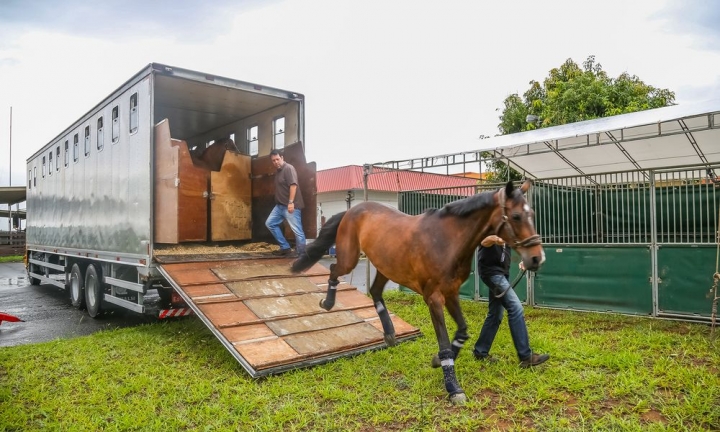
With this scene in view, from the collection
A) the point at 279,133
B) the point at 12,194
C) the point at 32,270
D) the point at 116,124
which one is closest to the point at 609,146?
the point at 279,133

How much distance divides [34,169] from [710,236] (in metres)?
15.5

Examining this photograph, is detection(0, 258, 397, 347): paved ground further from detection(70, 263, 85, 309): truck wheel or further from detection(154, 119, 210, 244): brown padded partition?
detection(154, 119, 210, 244): brown padded partition

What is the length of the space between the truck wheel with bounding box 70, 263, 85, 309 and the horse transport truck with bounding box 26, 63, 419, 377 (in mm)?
32

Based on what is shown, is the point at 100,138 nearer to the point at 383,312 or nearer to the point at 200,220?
the point at 200,220

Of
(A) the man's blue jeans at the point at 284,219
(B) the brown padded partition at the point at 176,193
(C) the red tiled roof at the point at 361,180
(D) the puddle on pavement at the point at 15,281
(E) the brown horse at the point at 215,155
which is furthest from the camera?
(C) the red tiled roof at the point at 361,180

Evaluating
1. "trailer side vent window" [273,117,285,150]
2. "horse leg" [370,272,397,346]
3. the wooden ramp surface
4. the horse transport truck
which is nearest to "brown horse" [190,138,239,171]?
the horse transport truck

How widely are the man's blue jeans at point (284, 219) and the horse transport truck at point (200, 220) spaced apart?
32 cm

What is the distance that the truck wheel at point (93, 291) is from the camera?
8234mm

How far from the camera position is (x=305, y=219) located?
7.71m

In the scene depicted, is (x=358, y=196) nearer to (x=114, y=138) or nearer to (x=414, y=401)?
(x=114, y=138)

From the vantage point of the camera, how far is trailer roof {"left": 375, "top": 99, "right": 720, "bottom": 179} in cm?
1023

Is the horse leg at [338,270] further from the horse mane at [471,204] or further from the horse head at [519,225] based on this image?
the horse head at [519,225]

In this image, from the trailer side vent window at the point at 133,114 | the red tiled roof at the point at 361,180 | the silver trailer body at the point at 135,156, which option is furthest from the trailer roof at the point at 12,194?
the trailer side vent window at the point at 133,114

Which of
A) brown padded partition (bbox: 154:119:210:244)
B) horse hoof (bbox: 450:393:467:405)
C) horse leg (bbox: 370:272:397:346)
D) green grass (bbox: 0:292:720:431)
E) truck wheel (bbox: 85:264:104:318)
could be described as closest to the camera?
green grass (bbox: 0:292:720:431)
